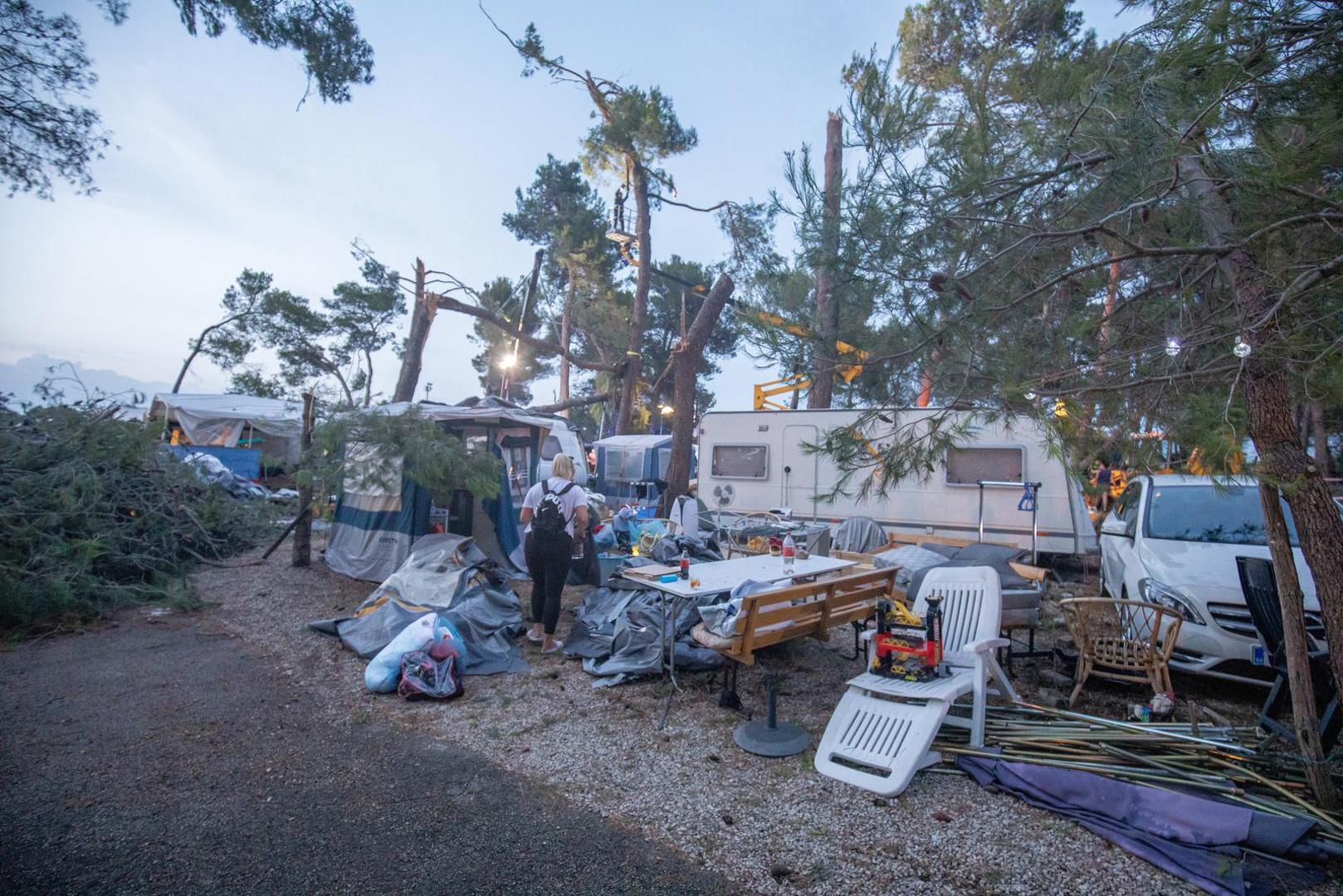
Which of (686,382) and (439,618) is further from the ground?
(686,382)

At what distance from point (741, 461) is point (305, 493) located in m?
6.20

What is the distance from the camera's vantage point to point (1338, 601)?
2740mm

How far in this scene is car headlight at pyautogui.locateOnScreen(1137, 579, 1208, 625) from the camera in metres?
4.24

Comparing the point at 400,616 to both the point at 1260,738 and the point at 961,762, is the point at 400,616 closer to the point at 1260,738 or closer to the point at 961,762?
the point at 961,762

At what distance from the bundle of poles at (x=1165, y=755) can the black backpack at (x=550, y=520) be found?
311 cm

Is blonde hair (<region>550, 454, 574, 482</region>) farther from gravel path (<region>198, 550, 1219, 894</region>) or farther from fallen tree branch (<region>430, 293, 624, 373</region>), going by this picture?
fallen tree branch (<region>430, 293, 624, 373</region>)

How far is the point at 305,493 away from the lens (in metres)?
8.12

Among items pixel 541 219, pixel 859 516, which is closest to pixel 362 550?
pixel 859 516

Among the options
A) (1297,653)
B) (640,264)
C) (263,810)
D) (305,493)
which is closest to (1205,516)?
(1297,653)

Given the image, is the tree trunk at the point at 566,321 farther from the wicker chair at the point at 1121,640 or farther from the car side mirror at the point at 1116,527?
the wicker chair at the point at 1121,640

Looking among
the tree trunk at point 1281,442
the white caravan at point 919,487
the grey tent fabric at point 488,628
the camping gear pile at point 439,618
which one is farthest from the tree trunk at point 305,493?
the tree trunk at point 1281,442

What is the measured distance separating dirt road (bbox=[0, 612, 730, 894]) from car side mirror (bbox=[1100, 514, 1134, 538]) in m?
4.94

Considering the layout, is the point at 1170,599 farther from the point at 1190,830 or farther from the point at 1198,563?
the point at 1190,830

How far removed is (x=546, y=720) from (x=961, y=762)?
2.43 meters
